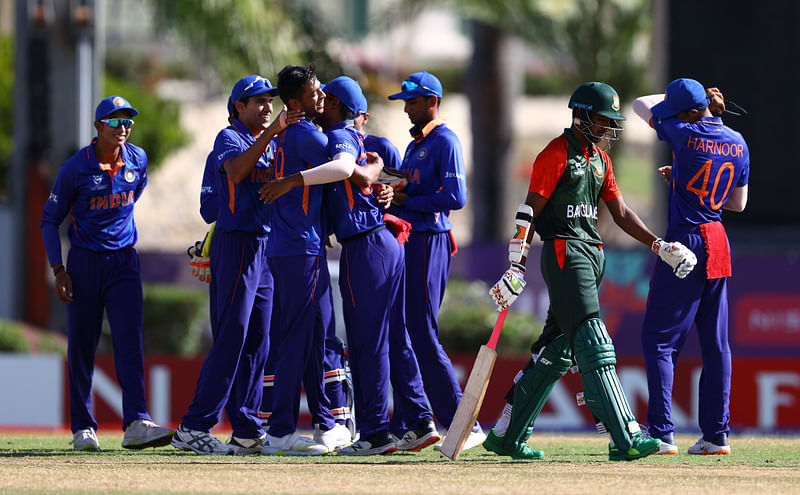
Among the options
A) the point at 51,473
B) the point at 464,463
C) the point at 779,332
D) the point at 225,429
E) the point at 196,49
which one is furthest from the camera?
the point at 196,49

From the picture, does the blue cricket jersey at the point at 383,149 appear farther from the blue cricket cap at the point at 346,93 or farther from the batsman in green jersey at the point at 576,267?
the batsman in green jersey at the point at 576,267

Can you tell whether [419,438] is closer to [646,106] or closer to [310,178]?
[310,178]

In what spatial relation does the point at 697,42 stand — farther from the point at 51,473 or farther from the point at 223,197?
the point at 51,473

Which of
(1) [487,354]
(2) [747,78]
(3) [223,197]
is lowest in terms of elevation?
(1) [487,354]

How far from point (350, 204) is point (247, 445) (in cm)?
159

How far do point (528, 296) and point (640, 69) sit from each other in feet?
39.8

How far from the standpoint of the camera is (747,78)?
17062mm

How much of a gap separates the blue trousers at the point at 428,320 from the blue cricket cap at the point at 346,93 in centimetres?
88

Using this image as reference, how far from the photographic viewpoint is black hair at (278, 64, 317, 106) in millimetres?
8133

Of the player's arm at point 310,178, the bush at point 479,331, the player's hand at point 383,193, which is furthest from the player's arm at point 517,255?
the bush at point 479,331

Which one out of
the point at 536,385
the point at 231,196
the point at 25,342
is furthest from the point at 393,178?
the point at 25,342

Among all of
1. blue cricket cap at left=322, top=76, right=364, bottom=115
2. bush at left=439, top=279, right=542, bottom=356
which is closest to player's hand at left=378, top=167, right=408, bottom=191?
blue cricket cap at left=322, top=76, right=364, bottom=115

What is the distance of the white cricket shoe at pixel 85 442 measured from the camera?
28.7 ft

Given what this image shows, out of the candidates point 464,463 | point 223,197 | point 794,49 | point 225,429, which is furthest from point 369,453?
point 794,49
